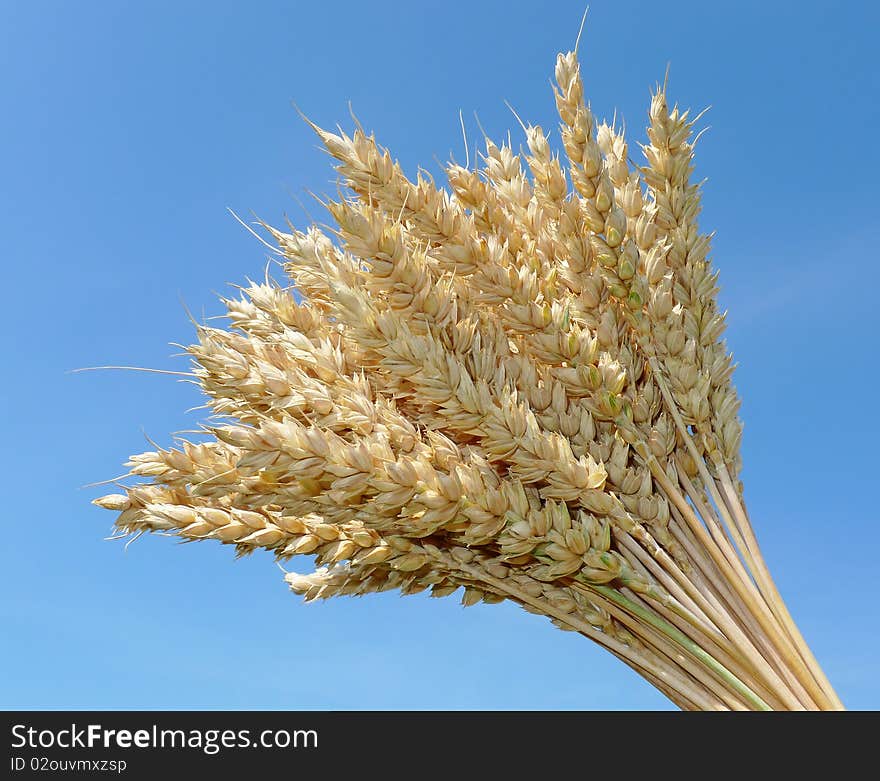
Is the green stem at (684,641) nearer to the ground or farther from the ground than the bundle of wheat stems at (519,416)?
nearer to the ground

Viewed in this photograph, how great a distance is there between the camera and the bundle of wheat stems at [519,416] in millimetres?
1534

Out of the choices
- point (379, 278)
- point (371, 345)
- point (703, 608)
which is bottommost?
point (703, 608)

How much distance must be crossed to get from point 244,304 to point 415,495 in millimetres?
773

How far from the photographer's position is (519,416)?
1.54 meters

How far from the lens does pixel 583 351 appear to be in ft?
5.47

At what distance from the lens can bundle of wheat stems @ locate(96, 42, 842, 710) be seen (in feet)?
5.03

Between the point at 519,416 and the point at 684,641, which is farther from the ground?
the point at 519,416

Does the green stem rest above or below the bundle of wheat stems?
below

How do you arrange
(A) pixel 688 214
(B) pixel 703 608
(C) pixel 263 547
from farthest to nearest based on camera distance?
(A) pixel 688 214 → (C) pixel 263 547 → (B) pixel 703 608
